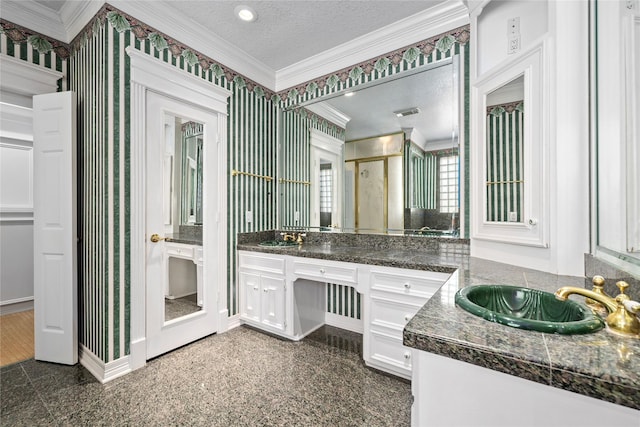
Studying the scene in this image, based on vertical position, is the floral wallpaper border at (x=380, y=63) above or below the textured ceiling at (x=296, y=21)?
below

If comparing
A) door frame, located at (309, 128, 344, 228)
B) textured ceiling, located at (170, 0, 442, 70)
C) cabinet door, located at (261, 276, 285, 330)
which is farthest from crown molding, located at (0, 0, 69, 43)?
cabinet door, located at (261, 276, 285, 330)

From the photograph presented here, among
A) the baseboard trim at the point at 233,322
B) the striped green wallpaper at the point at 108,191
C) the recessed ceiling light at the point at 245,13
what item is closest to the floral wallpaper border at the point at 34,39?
the striped green wallpaper at the point at 108,191

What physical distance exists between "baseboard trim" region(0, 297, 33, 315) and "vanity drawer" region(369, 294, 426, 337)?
4.27 metres

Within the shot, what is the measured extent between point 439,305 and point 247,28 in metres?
2.72

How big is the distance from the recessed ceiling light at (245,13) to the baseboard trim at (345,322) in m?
2.89

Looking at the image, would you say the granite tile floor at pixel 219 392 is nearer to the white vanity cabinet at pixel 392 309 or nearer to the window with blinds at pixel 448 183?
the white vanity cabinet at pixel 392 309

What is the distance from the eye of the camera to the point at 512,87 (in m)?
1.68

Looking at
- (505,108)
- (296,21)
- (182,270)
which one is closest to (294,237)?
(182,270)

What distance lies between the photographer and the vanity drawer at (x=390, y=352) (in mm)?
1878

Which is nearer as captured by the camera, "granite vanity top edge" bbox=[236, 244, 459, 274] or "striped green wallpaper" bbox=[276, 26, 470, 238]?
"granite vanity top edge" bbox=[236, 244, 459, 274]

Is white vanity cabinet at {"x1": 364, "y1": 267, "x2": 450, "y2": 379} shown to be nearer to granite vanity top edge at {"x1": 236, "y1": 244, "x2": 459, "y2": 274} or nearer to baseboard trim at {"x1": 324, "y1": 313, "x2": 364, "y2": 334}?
granite vanity top edge at {"x1": 236, "y1": 244, "x2": 459, "y2": 274}

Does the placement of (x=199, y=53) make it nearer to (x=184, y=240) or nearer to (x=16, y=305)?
(x=184, y=240)

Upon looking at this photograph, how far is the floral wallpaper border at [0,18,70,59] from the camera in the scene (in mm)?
2090

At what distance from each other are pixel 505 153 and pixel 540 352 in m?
1.48
